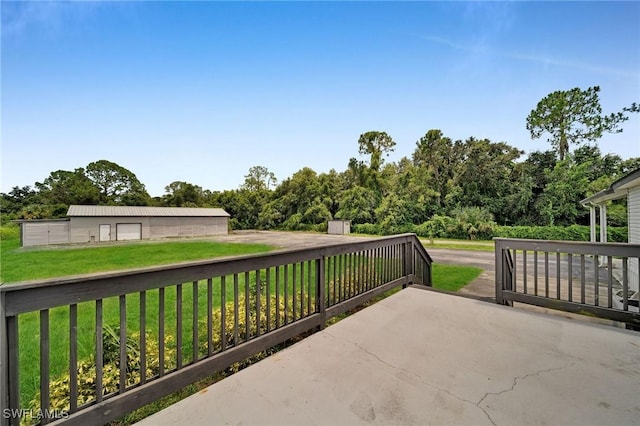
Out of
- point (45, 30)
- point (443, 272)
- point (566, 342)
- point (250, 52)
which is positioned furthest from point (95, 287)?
point (250, 52)

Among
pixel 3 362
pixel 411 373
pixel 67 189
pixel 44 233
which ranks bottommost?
pixel 44 233

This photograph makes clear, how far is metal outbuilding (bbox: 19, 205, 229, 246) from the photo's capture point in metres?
17.4

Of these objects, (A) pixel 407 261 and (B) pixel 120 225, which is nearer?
(A) pixel 407 261

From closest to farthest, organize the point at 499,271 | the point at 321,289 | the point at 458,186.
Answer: the point at 321,289 < the point at 499,271 < the point at 458,186

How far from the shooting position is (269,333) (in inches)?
89.0

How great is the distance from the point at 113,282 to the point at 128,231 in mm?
23322

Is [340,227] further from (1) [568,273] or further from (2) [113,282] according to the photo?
(2) [113,282]

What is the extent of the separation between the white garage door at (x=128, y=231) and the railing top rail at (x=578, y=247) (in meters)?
24.0

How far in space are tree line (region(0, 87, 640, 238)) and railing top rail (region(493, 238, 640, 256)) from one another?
48.3 ft

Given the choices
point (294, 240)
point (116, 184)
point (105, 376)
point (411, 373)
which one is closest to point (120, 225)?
point (294, 240)

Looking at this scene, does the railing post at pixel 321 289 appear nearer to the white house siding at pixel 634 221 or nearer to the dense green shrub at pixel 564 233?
the white house siding at pixel 634 221

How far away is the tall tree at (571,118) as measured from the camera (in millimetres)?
17328

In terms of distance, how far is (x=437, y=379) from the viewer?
1.86 metres

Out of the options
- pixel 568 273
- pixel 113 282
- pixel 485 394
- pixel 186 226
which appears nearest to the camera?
pixel 113 282
